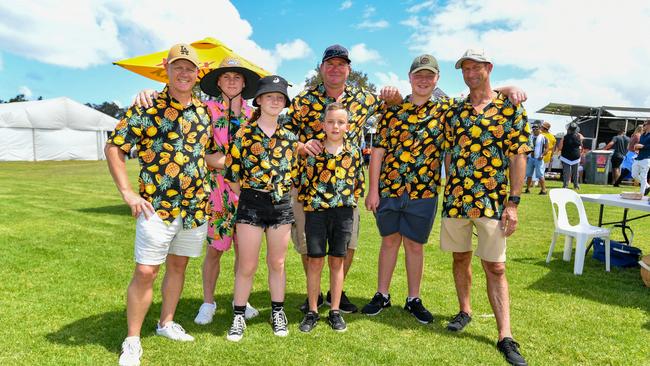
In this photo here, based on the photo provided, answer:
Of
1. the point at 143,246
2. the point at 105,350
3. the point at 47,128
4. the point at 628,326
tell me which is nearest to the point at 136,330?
the point at 105,350

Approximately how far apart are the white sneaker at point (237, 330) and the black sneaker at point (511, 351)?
2.17 metres

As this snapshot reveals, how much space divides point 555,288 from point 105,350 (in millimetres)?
4899

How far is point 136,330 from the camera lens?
3.31 metres

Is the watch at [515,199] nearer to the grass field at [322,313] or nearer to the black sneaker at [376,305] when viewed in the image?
the grass field at [322,313]

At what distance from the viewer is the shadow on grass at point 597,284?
4.84 metres

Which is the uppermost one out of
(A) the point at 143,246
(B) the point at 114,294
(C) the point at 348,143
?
(C) the point at 348,143

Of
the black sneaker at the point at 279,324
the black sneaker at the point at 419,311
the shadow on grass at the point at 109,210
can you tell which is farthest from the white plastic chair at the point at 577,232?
the shadow on grass at the point at 109,210

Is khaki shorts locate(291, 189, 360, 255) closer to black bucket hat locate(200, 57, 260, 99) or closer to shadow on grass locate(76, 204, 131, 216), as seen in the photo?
black bucket hat locate(200, 57, 260, 99)

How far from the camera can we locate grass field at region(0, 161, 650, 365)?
341 centimetres

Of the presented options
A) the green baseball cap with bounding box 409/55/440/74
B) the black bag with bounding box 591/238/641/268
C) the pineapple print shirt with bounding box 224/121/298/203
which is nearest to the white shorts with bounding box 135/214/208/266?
the pineapple print shirt with bounding box 224/121/298/203

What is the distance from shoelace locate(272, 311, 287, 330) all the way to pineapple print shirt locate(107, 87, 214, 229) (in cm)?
112

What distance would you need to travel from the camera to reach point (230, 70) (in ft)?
12.4

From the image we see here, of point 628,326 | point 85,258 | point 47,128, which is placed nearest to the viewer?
point 628,326

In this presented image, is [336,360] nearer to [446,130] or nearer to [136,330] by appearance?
Result: [136,330]
